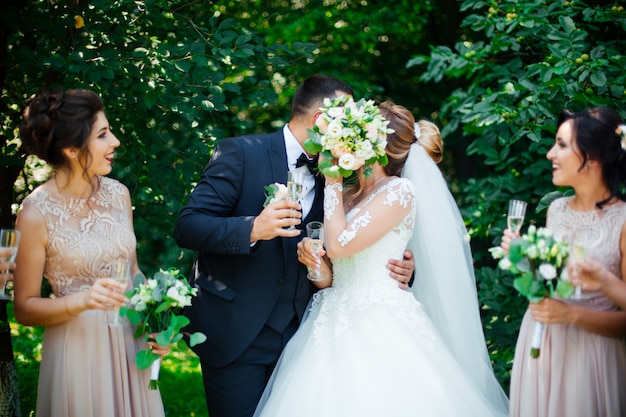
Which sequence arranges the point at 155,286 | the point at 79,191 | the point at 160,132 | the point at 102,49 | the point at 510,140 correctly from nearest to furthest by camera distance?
the point at 155,286 < the point at 79,191 < the point at 102,49 < the point at 510,140 < the point at 160,132

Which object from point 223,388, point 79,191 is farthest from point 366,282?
point 79,191

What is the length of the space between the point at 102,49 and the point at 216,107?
0.81 meters

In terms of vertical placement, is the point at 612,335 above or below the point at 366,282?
below

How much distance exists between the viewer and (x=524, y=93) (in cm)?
509

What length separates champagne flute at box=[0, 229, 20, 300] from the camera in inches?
111

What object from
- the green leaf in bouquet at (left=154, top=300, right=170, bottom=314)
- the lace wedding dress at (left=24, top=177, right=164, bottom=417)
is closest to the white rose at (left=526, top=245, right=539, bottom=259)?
the green leaf in bouquet at (left=154, top=300, right=170, bottom=314)

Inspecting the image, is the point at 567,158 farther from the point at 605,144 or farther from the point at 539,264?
the point at 539,264

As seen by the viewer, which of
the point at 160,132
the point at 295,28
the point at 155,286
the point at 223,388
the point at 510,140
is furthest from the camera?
the point at 295,28

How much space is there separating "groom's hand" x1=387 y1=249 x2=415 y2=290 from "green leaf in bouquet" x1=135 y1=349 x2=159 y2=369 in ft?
4.58

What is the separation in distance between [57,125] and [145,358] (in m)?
1.16

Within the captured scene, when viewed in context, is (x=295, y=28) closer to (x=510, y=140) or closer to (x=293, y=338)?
(x=510, y=140)

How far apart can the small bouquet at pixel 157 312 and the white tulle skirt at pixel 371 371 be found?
716mm

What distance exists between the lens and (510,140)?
4.72 metres

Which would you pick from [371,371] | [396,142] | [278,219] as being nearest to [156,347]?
[278,219]
